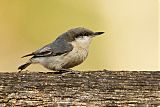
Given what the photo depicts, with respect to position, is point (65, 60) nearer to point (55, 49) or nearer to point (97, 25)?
point (55, 49)

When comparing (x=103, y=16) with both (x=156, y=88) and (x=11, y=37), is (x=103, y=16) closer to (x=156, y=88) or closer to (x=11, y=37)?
(x=11, y=37)

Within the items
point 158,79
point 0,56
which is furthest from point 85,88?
point 0,56

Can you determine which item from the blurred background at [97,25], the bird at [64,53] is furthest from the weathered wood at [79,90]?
the blurred background at [97,25]

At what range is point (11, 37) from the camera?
6.61 metres

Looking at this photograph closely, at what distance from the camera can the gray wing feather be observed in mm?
4344

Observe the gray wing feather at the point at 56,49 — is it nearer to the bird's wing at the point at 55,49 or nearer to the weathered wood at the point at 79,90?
the bird's wing at the point at 55,49

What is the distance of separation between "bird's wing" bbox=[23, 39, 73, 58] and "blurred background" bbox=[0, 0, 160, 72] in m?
1.78

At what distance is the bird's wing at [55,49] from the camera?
4344 millimetres

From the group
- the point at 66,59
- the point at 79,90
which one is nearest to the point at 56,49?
the point at 66,59

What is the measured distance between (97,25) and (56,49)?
2.33 metres

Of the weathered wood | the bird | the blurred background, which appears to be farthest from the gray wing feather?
the blurred background

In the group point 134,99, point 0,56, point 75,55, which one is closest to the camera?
point 134,99

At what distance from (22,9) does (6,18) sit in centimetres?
21

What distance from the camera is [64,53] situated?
14.6 ft
